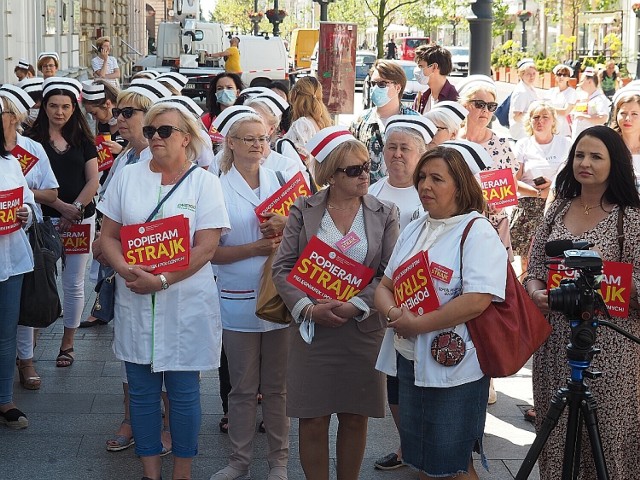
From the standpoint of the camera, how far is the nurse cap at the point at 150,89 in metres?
6.66

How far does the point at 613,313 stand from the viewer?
179 inches

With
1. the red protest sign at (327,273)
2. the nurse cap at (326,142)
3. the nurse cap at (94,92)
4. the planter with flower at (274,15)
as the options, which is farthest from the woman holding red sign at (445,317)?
the planter with flower at (274,15)

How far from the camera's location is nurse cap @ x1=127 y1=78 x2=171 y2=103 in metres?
6.66

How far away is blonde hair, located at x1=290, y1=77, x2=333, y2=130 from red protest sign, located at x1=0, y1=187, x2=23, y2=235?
112 inches

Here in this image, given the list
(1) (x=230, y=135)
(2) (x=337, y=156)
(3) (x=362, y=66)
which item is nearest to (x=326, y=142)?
(2) (x=337, y=156)

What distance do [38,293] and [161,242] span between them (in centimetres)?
175

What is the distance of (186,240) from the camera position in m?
5.05

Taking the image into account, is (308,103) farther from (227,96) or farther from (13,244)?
(13,244)

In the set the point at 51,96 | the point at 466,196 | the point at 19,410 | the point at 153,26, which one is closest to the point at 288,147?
the point at 51,96

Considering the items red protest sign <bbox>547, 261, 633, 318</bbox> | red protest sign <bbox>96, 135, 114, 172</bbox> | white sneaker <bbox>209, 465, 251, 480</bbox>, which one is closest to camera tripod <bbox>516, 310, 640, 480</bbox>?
red protest sign <bbox>547, 261, 633, 318</bbox>

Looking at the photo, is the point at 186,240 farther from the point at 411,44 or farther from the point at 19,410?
the point at 411,44

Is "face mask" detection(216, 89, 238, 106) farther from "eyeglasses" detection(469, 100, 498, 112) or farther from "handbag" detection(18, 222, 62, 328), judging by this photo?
"handbag" detection(18, 222, 62, 328)

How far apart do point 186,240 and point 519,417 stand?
269cm

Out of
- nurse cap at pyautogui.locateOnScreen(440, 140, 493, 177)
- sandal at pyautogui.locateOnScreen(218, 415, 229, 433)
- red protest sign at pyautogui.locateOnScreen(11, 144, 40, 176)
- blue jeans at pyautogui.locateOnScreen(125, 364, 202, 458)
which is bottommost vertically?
sandal at pyautogui.locateOnScreen(218, 415, 229, 433)
